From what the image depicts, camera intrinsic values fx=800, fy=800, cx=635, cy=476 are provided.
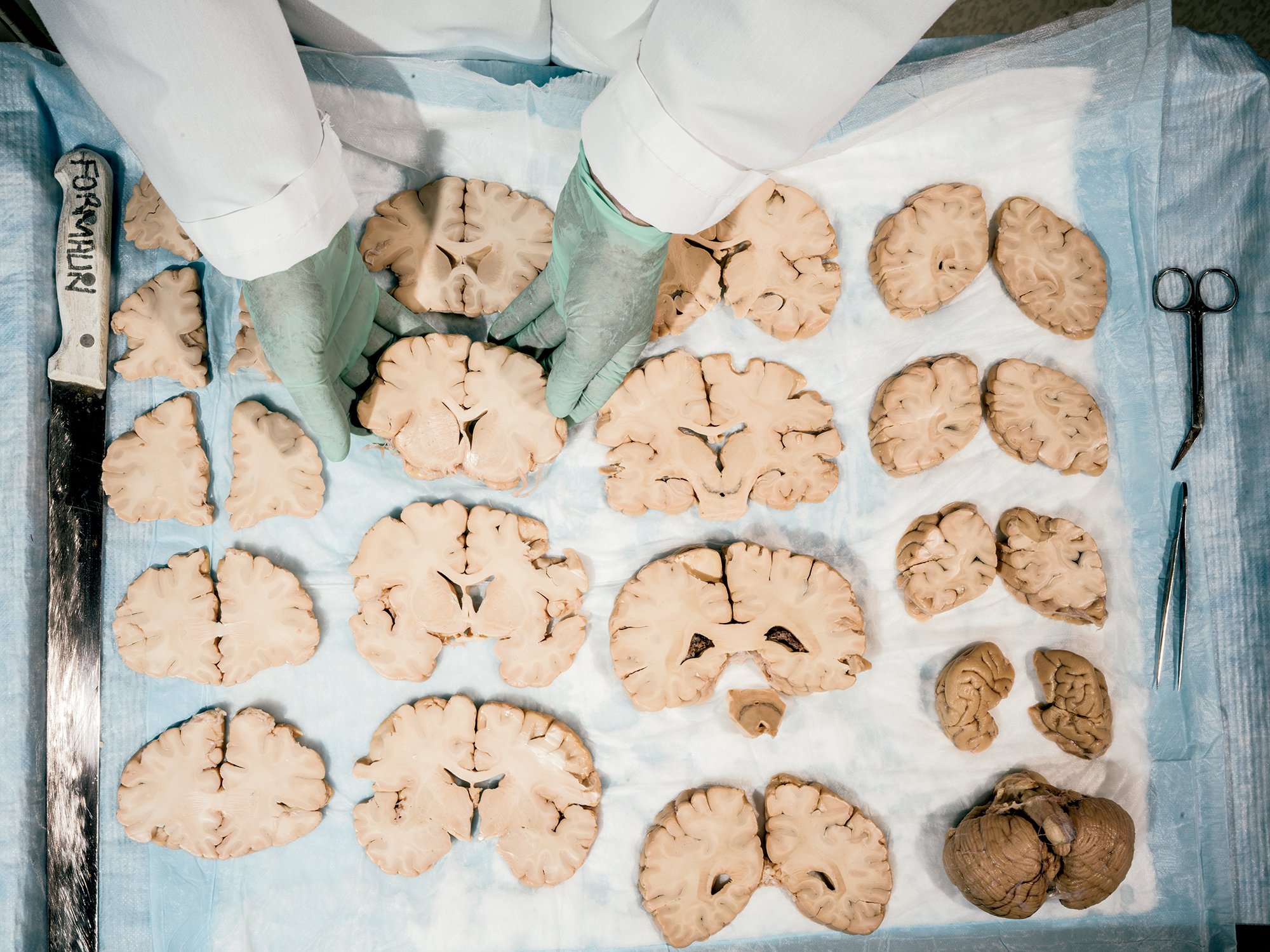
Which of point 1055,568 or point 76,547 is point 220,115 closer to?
point 76,547

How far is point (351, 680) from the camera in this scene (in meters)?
2.00

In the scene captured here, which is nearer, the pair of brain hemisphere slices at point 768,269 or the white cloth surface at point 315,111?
the white cloth surface at point 315,111

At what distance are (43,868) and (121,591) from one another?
2.17ft

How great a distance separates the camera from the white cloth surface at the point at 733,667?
6.35ft

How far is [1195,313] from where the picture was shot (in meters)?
2.20

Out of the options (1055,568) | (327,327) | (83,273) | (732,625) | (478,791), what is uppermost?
(83,273)

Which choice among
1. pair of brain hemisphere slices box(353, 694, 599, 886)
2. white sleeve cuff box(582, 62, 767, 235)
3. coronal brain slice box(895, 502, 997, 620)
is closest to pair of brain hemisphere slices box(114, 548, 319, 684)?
pair of brain hemisphere slices box(353, 694, 599, 886)

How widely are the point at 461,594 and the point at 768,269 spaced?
3.76 feet

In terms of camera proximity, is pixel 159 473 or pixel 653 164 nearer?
pixel 653 164

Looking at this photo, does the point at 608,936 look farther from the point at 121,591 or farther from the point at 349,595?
the point at 121,591

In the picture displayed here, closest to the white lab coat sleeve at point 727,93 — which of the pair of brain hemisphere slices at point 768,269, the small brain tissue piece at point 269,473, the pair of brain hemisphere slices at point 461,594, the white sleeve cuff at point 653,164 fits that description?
the white sleeve cuff at point 653,164

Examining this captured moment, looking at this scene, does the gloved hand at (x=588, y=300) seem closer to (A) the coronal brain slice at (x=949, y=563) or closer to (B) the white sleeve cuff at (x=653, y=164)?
(B) the white sleeve cuff at (x=653, y=164)

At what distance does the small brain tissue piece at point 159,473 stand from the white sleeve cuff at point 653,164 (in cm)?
127

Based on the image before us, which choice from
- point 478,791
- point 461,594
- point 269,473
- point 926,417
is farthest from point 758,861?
point 269,473
